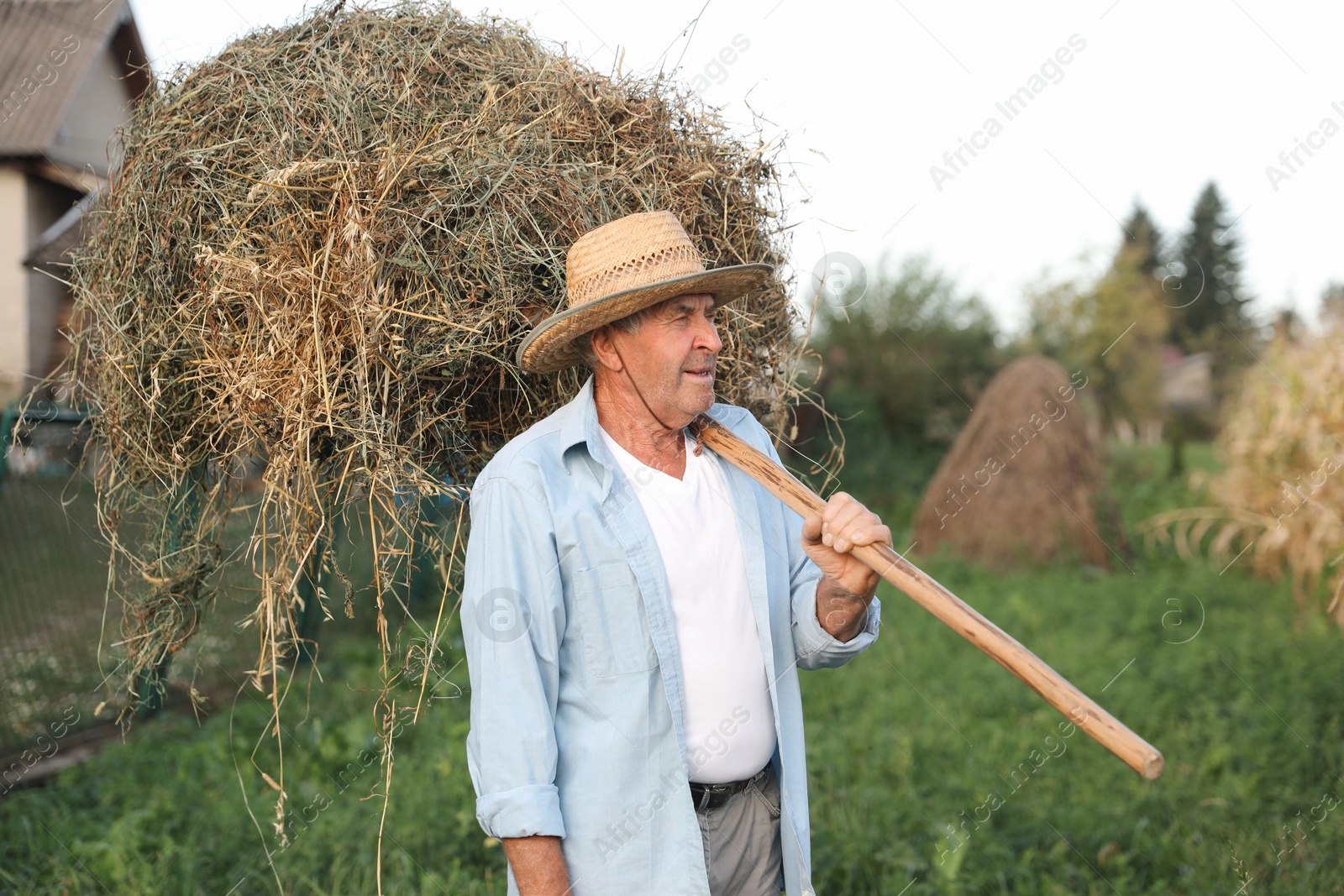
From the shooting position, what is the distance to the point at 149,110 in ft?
8.33

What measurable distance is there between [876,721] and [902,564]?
4.21 metres

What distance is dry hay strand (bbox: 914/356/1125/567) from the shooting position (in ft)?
35.7

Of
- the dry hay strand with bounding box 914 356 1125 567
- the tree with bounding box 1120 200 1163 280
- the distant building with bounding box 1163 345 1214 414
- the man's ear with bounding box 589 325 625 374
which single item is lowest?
the distant building with bounding box 1163 345 1214 414

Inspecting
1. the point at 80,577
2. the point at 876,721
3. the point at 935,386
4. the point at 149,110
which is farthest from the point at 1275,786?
the point at 935,386

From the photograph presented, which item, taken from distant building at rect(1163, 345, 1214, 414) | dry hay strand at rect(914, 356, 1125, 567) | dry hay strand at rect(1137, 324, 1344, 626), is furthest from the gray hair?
distant building at rect(1163, 345, 1214, 414)

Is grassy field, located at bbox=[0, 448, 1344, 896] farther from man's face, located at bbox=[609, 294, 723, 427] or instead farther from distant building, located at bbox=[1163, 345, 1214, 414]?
distant building, located at bbox=[1163, 345, 1214, 414]

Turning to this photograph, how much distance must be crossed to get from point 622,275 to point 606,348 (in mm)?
227

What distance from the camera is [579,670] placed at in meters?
2.09

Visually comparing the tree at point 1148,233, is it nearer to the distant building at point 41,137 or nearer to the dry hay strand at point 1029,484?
Result: the dry hay strand at point 1029,484

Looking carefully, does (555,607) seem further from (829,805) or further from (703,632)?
(829,805)

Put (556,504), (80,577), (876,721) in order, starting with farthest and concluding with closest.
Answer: (876,721)
(80,577)
(556,504)

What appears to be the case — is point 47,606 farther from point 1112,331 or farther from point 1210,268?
point 1210,268

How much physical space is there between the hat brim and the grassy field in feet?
6.81

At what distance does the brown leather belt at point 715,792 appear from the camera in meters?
2.22
